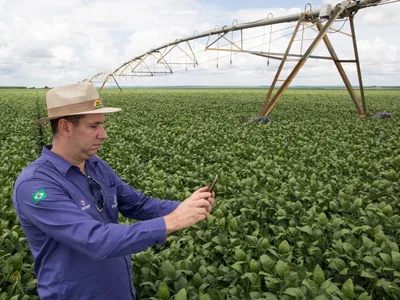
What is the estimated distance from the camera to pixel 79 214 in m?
1.93

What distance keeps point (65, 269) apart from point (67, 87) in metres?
1.08

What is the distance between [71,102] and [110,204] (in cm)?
75

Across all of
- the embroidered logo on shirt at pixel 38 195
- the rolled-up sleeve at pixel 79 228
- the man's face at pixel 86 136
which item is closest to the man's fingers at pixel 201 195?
the rolled-up sleeve at pixel 79 228

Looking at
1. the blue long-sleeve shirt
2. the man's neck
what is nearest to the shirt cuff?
the blue long-sleeve shirt

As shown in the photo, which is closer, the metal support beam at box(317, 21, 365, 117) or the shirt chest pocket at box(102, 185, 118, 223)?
the shirt chest pocket at box(102, 185, 118, 223)

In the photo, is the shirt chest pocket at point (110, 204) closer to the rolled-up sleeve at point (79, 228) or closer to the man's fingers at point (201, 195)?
the rolled-up sleeve at point (79, 228)

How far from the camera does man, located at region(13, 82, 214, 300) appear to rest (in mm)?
1901

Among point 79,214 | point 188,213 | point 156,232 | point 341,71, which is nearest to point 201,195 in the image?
point 188,213

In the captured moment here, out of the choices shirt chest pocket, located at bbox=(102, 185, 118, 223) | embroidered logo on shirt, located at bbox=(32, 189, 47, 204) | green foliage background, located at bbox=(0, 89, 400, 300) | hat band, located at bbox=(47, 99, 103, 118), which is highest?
hat band, located at bbox=(47, 99, 103, 118)

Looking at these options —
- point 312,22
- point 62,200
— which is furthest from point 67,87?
point 312,22

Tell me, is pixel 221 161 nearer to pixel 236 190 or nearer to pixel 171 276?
pixel 236 190

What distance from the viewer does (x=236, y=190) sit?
Answer: 594 cm

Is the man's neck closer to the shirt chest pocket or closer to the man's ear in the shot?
the man's ear

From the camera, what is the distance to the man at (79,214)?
190cm
